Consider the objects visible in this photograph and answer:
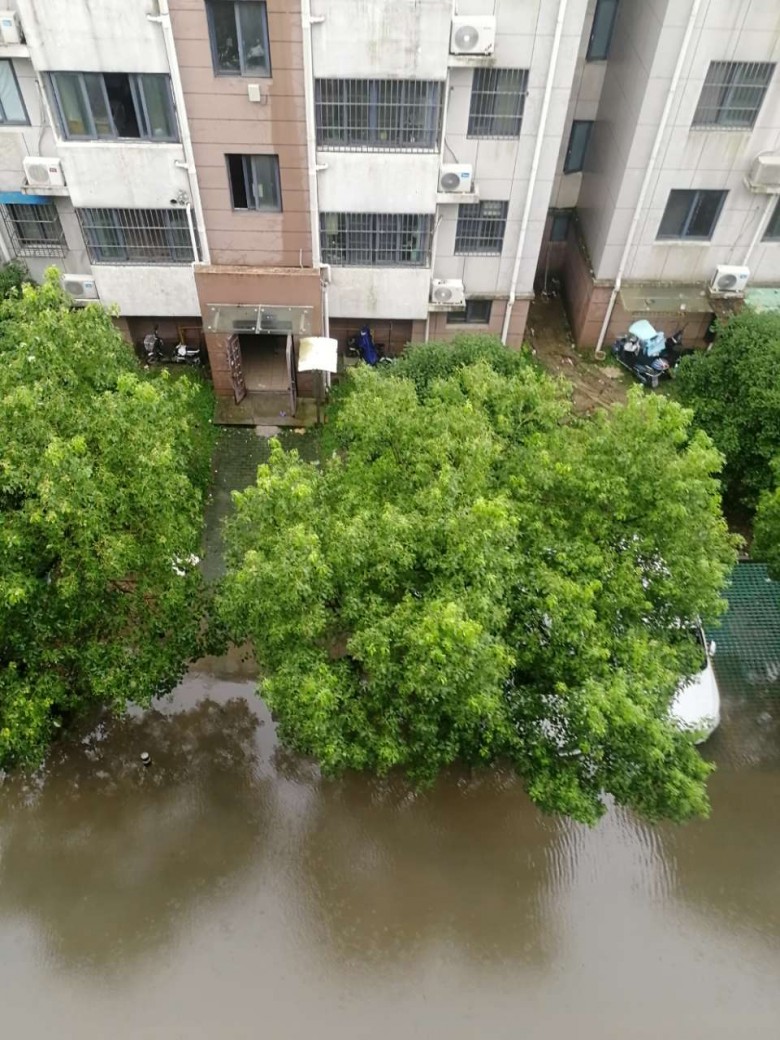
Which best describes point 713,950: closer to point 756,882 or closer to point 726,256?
point 756,882

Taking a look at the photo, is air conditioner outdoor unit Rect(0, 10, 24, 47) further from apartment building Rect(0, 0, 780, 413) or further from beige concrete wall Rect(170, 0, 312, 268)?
beige concrete wall Rect(170, 0, 312, 268)

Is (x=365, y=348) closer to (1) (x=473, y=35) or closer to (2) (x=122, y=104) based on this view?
(1) (x=473, y=35)

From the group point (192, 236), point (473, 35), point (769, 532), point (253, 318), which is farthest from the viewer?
point (253, 318)

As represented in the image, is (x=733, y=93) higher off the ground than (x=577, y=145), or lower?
higher

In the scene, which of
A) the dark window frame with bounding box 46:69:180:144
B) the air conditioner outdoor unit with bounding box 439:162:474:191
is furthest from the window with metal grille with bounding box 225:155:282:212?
the air conditioner outdoor unit with bounding box 439:162:474:191

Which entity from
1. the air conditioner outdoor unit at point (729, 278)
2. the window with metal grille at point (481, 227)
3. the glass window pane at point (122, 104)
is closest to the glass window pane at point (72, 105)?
the glass window pane at point (122, 104)

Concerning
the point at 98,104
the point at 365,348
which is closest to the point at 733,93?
the point at 365,348
